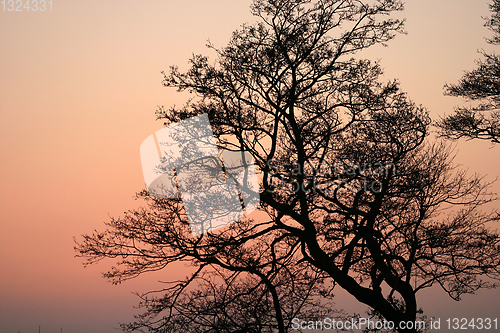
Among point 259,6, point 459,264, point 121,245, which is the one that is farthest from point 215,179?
point 459,264

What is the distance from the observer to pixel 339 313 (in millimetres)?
11008

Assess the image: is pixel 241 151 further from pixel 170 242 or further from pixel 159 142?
pixel 170 242

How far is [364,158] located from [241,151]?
9.57 ft
